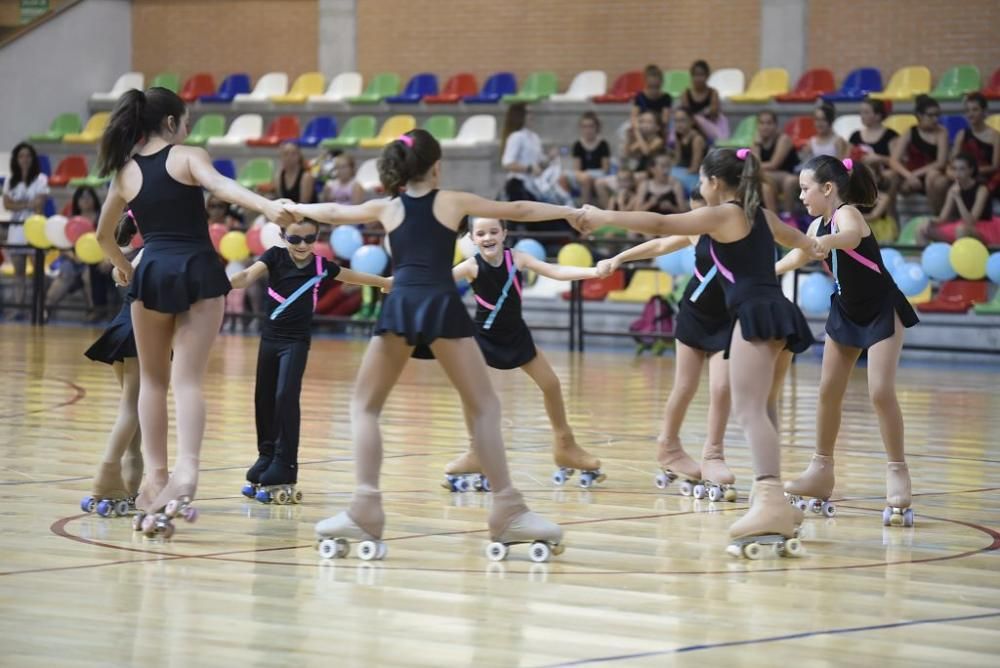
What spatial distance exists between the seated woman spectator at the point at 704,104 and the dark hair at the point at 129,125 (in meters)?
11.6

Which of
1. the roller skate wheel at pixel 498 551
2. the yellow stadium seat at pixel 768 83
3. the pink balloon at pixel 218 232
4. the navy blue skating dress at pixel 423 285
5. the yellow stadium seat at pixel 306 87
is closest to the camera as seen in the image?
the navy blue skating dress at pixel 423 285

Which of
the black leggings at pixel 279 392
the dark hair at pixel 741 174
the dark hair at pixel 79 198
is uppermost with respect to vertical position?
the dark hair at pixel 79 198

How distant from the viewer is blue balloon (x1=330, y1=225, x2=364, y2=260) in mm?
15672

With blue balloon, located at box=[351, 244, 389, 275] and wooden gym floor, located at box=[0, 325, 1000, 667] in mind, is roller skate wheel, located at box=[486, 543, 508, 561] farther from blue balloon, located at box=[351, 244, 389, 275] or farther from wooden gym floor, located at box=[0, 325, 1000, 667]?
blue balloon, located at box=[351, 244, 389, 275]

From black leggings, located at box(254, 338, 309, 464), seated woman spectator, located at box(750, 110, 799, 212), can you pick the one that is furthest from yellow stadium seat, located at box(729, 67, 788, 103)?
black leggings, located at box(254, 338, 309, 464)

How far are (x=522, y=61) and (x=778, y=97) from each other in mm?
4588

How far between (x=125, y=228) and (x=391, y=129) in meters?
13.5

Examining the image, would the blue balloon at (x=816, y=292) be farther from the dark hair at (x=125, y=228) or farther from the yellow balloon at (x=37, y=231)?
the yellow balloon at (x=37, y=231)

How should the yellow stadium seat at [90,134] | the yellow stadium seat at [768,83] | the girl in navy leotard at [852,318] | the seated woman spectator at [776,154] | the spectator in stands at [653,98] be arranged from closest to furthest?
1. the girl in navy leotard at [852,318]
2. the seated woman spectator at [776,154]
3. the spectator in stands at [653,98]
4. the yellow stadium seat at [768,83]
5. the yellow stadium seat at [90,134]

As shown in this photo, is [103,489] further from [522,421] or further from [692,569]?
[522,421]

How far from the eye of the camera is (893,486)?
6.32 m

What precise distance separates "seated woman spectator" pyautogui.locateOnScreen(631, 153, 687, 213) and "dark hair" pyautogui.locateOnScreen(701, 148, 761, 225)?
32.0 ft

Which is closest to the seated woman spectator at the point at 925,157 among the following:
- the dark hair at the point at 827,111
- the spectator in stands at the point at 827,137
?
the spectator in stands at the point at 827,137

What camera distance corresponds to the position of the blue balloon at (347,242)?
15672 mm
